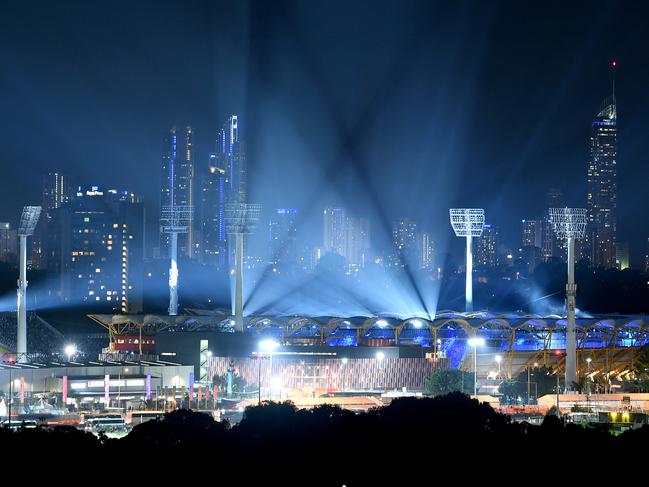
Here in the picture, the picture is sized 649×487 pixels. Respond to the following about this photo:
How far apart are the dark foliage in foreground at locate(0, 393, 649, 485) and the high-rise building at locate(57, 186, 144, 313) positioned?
104 m

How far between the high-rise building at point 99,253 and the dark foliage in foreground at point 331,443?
4077 inches

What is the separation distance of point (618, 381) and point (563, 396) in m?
17.6

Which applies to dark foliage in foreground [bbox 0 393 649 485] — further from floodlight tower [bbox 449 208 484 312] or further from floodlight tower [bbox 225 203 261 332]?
floodlight tower [bbox 449 208 484 312]

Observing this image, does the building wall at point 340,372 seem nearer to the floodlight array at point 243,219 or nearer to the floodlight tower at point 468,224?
the floodlight array at point 243,219

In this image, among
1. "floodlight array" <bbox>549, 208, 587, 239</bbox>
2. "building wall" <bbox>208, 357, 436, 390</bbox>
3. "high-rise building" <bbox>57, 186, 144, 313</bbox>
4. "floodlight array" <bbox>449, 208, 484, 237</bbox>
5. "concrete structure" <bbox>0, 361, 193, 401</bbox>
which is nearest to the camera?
"concrete structure" <bbox>0, 361, 193, 401</bbox>

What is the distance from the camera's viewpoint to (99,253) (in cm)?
15062

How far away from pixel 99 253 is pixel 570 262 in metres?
89.0

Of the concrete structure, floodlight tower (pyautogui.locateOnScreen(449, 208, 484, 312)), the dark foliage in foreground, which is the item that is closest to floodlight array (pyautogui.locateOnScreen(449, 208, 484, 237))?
floodlight tower (pyautogui.locateOnScreen(449, 208, 484, 312))

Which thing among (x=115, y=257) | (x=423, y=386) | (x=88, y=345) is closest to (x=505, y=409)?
(x=423, y=386)

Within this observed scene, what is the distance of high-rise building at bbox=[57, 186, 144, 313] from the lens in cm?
14525

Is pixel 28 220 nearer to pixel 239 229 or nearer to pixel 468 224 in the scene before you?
pixel 239 229

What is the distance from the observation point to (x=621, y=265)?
19650cm

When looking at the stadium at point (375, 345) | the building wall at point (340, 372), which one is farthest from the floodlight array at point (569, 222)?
the building wall at point (340, 372)

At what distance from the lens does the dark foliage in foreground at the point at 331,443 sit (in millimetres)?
32906
